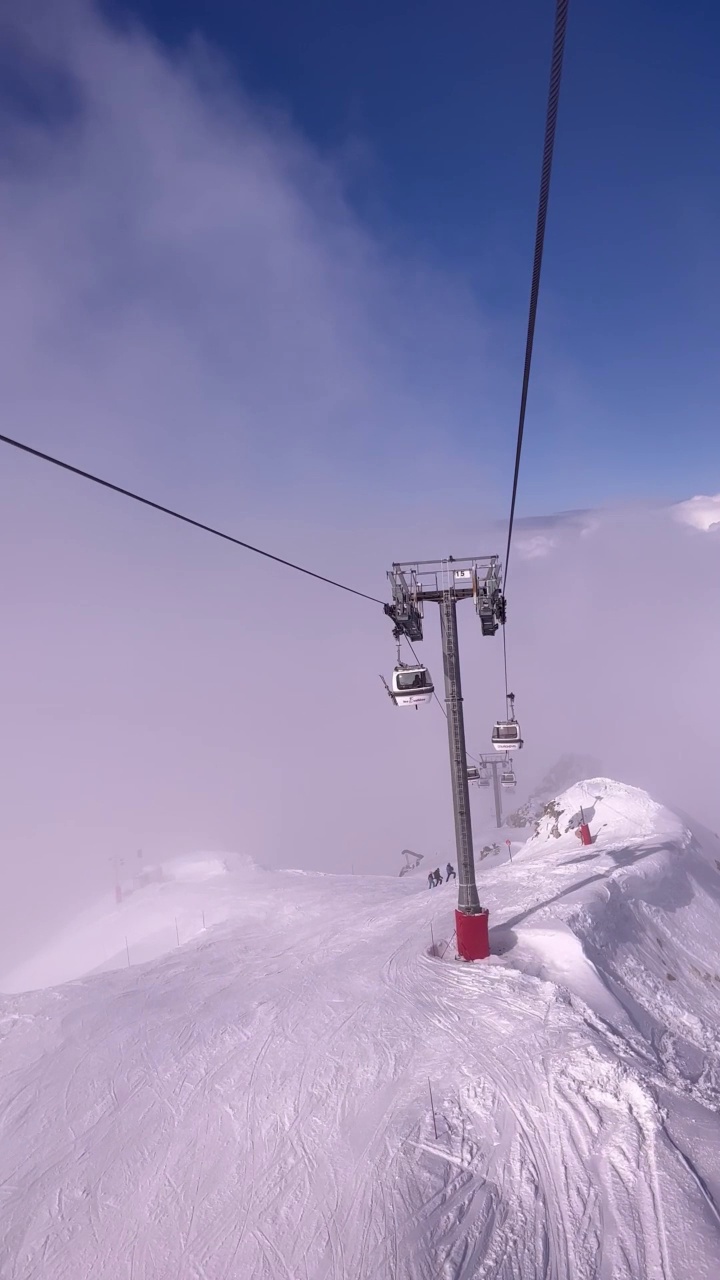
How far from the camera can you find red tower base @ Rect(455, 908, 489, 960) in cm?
1182

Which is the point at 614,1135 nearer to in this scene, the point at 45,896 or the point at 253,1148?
the point at 253,1148

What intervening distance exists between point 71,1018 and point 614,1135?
30.4 feet

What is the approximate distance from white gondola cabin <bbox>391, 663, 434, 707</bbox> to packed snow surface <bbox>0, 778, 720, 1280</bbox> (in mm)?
5183

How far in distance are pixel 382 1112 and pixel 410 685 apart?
7.34 m

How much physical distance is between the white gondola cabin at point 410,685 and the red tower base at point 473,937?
14.2 feet

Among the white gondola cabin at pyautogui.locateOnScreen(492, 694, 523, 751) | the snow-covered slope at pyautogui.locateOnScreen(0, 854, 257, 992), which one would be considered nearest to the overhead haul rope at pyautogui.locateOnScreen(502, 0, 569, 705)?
the white gondola cabin at pyautogui.locateOnScreen(492, 694, 523, 751)

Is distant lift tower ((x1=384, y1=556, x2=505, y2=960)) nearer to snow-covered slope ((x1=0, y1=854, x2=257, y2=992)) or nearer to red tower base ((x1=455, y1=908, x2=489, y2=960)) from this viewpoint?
red tower base ((x1=455, y1=908, x2=489, y2=960))

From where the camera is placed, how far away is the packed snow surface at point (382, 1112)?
585 cm

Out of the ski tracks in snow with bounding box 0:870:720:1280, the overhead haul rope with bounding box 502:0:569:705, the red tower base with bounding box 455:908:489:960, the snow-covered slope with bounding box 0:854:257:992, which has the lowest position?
the snow-covered slope with bounding box 0:854:257:992

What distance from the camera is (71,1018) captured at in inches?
437

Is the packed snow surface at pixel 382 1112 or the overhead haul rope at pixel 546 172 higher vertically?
the overhead haul rope at pixel 546 172

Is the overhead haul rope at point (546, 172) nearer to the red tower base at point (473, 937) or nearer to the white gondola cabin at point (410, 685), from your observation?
the white gondola cabin at point (410, 685)

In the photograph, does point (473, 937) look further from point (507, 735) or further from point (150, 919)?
point (150, 919)

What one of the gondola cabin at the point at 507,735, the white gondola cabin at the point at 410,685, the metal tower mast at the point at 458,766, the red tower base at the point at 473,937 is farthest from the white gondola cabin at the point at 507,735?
the red tower base at the point at 473,937
